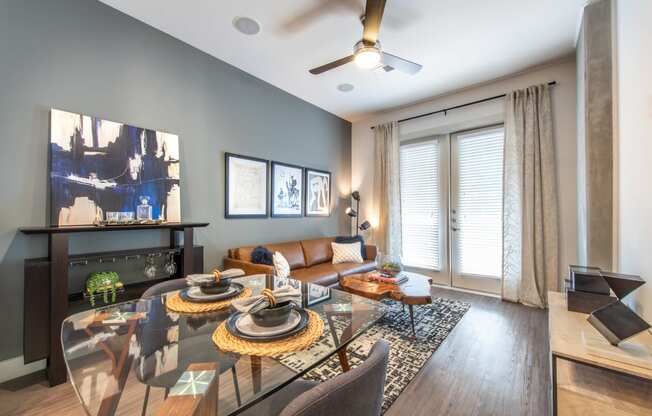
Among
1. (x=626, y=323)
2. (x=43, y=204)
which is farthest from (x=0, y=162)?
(x=626, y=323)

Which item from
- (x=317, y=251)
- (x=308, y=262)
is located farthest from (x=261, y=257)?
(x=317, y=251)

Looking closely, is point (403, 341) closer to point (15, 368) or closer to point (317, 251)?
point (317, 251)

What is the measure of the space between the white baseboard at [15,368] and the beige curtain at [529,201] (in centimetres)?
478

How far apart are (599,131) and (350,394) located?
9.54 feet

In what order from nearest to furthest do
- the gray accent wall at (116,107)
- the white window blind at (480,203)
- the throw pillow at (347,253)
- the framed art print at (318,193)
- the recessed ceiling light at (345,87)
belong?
the gray accent wall at (116,107) < the white window blind at (480,203) < the recessed ceiling light at (345,87) < the throw pillow at (347,253) < the framed art print at (318,193)

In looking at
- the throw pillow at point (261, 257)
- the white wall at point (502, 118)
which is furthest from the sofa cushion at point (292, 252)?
the white wall at point (502, 118)

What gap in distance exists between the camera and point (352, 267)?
11.9 feet

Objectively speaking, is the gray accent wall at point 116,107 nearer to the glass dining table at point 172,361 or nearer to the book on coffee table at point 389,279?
the glass dining table at point 172,361

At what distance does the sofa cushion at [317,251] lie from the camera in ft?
12.4

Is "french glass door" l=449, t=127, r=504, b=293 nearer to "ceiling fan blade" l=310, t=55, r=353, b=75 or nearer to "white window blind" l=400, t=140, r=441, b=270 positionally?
"white window blind" l=400, t=140, r=441, b=270

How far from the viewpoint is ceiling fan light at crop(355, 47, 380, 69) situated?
7.05 ft

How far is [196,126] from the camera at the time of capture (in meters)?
2.88

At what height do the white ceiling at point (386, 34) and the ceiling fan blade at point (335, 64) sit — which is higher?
the white ceiling at point (386, 34)

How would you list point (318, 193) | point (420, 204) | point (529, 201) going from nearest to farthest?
point (529, 201), point (420, 204), point (318, 193)
